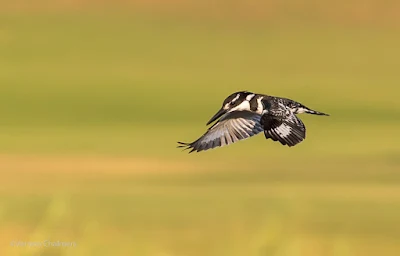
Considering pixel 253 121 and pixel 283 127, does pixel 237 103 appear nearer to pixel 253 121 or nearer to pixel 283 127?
pixel 253 121

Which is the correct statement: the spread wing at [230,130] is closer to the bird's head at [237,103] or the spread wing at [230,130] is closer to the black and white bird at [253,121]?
the black and white bird at [253,121]

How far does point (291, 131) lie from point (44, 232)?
15.7 feet

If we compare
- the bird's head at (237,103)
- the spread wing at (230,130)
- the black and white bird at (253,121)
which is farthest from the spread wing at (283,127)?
the spread wing at (230,130)

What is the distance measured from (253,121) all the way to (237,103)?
559 millimetres

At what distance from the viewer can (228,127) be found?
9.23 meters

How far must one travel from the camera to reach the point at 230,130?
918cm

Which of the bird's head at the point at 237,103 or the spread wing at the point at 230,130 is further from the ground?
the bird's head at the point at 237,103

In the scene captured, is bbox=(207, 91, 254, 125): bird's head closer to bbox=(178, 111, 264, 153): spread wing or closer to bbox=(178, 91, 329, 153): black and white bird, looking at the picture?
bbox=(178, 91, 329, 153): black and white bird

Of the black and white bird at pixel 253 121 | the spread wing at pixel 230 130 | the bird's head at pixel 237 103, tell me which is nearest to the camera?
the black and white bird at pixel 253 121

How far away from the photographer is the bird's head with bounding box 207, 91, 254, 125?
8789 mm

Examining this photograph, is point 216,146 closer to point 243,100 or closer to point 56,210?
point 243,100

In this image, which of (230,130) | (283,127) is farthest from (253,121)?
(283,127)

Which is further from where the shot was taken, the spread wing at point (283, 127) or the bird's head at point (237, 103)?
the bird's head at point (237, 103)

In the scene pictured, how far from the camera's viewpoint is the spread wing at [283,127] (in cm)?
782
